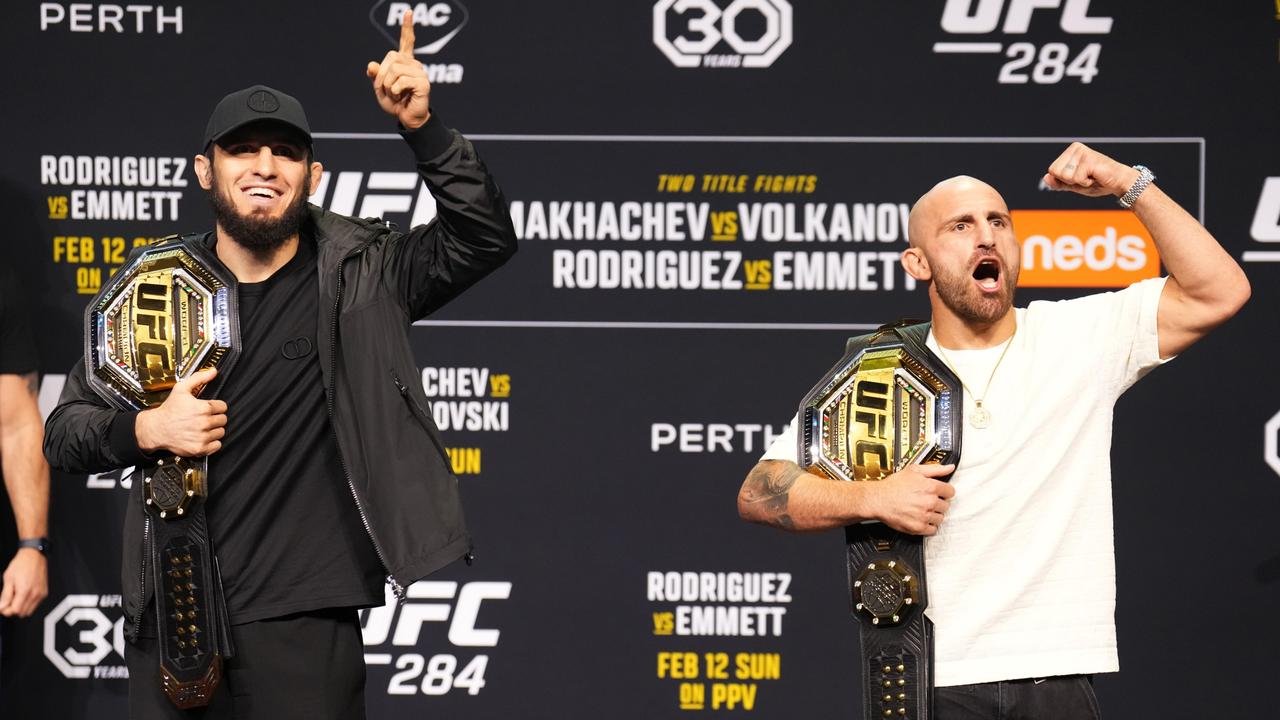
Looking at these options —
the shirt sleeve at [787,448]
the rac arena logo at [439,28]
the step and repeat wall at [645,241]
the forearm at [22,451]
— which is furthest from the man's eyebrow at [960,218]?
the forearm at [22,451]

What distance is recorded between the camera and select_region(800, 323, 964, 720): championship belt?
7.12 ft

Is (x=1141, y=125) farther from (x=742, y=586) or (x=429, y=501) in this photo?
(x=429, y=501)

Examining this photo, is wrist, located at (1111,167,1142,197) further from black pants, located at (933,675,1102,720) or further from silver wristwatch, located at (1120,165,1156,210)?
black pants, located at (933,675,1102,720)

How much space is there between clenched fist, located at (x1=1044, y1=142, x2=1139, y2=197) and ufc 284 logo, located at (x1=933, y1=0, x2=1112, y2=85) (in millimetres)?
1754

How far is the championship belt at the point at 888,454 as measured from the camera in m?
2.17

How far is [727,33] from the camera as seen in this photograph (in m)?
3.87

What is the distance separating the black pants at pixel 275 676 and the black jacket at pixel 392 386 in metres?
0.14

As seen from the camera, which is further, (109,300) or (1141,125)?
(1141,125)

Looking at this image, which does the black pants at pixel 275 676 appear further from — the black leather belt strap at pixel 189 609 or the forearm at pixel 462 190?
the forearm at pixel 462 190

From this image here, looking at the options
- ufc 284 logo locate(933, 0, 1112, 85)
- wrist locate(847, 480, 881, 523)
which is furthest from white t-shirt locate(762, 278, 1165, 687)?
ufc 284 logo locate(933, 0, 1112, 85)

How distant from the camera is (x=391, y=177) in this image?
3.88 m

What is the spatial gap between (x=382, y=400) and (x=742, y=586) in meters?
1.80

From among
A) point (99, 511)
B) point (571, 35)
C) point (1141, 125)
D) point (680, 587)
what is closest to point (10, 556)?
point (99, 511)

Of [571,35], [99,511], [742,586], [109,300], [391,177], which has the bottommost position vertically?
[742,586]
